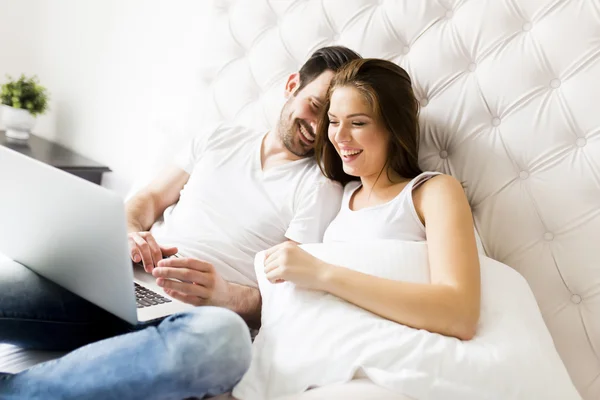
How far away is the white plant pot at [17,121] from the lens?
2336 millimetres

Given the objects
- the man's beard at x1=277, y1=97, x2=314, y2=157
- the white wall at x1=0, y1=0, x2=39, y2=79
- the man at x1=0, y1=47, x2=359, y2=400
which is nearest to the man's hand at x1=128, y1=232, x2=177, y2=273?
the man at x1=0, y1=47, x2=359, y2=400

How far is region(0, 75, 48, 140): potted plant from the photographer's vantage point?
2324 millimetres

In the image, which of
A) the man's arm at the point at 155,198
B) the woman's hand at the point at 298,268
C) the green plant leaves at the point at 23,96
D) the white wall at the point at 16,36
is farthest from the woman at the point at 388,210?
the white wall at the point at 16,36

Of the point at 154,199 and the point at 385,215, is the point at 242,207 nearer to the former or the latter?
the point at 154,199

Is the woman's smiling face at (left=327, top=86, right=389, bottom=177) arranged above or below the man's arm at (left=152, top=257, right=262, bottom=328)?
above

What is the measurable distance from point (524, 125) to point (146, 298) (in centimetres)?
86

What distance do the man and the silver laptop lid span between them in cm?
8

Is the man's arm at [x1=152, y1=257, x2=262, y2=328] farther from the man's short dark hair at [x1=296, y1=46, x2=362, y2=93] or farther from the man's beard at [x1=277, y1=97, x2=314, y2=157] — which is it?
the man's short dark hair at [x1=296, y1=46, x2=362, y2=93]

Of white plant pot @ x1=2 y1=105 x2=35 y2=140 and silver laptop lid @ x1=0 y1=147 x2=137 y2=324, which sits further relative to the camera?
white plant pot @ x1=2 y1=105 x2=35 y2=140

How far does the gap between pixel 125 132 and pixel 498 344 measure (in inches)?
69.1

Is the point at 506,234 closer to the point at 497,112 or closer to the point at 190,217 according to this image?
the point at 497,112

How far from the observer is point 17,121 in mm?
2342

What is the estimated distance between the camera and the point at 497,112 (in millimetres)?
1252

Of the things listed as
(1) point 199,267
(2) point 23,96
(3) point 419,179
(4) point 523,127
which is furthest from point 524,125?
(2) point 23,96
